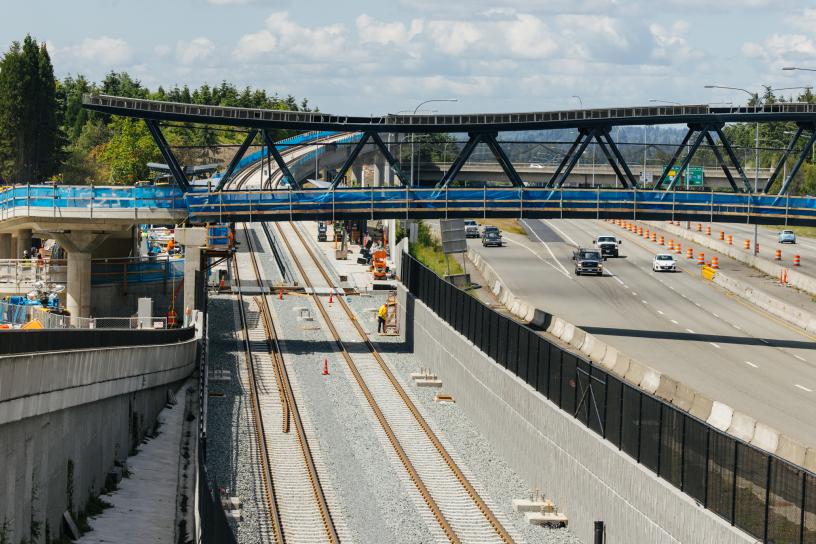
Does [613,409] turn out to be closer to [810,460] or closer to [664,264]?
[810,460]

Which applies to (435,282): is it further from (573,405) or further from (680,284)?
(680,284)

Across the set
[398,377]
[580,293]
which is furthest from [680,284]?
[398,377]

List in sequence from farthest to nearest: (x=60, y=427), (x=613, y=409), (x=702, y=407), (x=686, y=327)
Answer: (x=686, y=327) → (x=702, y=407) → (x=613, y=409) → (x=60, y=427)

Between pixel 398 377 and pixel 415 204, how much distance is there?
26.4ft

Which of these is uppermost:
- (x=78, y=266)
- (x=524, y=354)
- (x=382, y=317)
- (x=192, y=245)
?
(x=192, y=245)

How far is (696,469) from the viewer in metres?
26.8

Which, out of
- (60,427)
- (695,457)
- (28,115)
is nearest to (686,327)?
(695,457)

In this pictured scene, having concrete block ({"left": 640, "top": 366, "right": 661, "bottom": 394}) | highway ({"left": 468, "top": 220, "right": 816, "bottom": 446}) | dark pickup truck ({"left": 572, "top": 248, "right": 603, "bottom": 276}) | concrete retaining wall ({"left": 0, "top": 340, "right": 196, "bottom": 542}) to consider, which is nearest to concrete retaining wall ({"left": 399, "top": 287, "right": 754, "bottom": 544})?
concrete block ({"left": 640, "top": 366, "right": 661, "bottom": 394})

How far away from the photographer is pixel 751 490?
24.4m

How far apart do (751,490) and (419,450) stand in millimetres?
19355

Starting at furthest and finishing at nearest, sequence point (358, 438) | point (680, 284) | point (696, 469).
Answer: point (680, 284)
point (358, 438)
point (696, 469)

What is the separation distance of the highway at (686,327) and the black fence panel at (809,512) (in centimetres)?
1878

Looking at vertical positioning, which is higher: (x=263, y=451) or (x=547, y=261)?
(x=547, y=261)

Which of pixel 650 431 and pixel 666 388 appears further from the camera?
pixel 666 388
